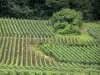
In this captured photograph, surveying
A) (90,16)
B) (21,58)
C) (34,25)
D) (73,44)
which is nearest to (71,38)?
(73,44)

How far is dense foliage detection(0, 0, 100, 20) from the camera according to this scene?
70000 millimetres

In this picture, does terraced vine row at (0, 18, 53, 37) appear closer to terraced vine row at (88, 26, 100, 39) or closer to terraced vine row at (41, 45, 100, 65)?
terraced vine row at (41, 45, 100, 65)

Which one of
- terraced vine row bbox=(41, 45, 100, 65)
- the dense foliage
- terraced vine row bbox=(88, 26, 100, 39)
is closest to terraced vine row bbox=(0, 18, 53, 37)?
terraced vine row bbox=(41, 45, 100, 65)

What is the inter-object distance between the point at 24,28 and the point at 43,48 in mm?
9867

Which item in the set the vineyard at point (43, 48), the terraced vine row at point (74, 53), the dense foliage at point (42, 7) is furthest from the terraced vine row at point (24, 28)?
the dense foliage at point (42, 7)

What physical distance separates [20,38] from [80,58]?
12.0 m

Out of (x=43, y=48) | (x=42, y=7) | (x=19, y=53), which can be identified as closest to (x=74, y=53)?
(x=43, y=48)

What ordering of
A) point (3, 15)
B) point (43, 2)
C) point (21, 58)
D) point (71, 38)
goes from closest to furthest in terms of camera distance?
point (21, 58)
point (71, 38)
point (3, 15)
point (43, 2)

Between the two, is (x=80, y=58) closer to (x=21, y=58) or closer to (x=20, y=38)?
(x=21, y=58)

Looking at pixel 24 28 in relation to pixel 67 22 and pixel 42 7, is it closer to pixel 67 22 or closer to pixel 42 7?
pixel 67 22

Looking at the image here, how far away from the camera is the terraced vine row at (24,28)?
55.6 metres

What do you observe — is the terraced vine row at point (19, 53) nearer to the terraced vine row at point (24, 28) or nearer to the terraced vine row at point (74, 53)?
the terraced vine row at point (74, 53)

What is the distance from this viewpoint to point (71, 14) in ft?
202

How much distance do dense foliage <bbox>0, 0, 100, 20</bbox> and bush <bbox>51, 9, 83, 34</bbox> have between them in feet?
28.5
